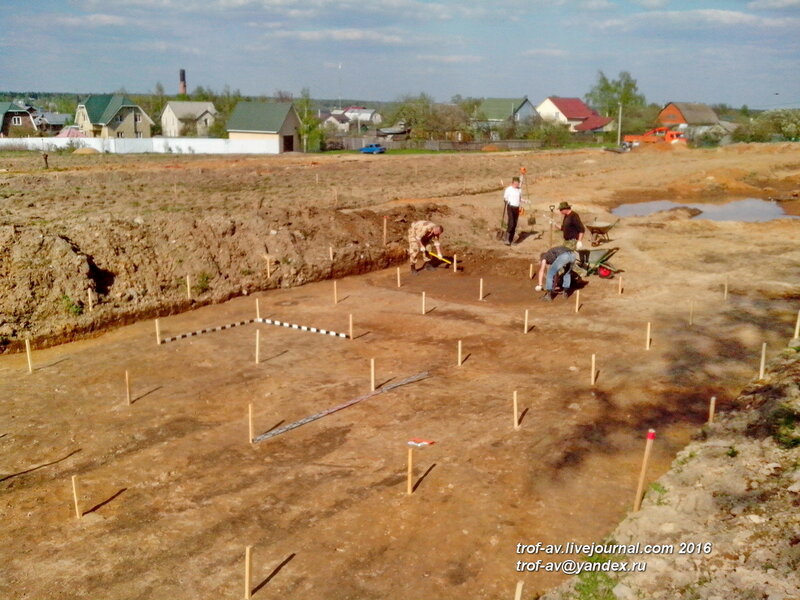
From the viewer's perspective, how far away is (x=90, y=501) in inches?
316

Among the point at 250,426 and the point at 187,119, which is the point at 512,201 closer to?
the point at 250,426

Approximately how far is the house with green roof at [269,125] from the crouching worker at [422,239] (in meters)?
44.7

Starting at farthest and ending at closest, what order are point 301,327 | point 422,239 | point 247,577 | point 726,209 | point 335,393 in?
point 726,209
point 422,239
point 301,327
point 335,393
point 247,577

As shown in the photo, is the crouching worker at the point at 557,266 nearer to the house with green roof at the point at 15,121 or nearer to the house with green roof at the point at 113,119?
the house with green roof at the point at 113,119

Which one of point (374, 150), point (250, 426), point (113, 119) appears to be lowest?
point (250, 426)

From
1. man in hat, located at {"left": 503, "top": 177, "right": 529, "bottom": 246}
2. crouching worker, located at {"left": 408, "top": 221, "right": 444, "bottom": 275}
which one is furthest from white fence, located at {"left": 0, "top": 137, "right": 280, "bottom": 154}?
crouching worker, located at {"left": 408, "top": 221, "right": 444, "bottom": 275}

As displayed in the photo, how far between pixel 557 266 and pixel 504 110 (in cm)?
8270

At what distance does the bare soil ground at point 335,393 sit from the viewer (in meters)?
7.04

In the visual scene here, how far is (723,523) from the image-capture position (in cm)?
686

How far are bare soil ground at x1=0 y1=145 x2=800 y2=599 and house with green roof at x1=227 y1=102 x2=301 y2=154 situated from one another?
3918cm

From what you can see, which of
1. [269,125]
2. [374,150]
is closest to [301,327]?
[374,150]

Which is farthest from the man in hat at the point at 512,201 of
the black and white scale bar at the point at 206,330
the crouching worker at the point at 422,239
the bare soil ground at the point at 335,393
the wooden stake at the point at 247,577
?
the wooden stake at the point at 247,577

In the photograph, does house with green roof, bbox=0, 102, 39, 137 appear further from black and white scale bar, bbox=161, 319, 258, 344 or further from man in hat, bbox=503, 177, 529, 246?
black and white scale bar, bbox=161, 319, 258, 344

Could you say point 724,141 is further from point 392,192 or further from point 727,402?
point 727,402
